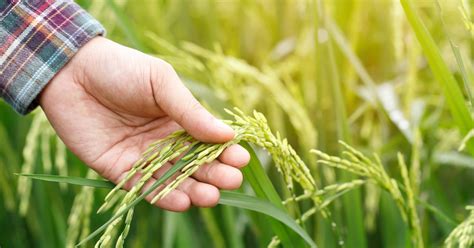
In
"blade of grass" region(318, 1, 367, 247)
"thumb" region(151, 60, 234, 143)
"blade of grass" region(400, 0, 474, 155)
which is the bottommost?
"blade of grass" region(318, 1, 367, 247)

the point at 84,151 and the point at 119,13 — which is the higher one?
the point at 119,13

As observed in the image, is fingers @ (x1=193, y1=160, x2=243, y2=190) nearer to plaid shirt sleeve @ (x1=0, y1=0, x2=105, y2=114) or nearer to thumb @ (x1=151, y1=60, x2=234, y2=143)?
thumb @ (x1=151, y1=60, x2=234, y2=143)

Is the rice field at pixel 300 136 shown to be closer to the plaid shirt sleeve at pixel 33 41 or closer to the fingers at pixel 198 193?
the fingers at pixel 198 193

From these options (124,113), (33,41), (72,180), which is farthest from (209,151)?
(33,41)

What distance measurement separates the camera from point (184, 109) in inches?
37.5

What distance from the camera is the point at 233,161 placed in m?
0.93

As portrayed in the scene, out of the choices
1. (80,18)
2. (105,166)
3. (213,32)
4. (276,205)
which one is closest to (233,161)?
(276,205)

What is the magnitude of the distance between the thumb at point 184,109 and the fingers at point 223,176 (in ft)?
0.23

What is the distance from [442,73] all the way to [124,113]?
0.46m

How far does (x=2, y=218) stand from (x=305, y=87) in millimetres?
751

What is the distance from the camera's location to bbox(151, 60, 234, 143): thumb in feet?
2.91

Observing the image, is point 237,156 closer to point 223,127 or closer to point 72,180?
point 223,127

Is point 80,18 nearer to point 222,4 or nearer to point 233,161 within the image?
point 233,161

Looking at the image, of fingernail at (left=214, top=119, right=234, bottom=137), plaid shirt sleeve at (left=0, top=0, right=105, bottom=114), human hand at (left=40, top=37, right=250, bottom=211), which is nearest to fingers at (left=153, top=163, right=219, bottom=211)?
human hand at (left=40, top=37, right=250, bottom=211)
